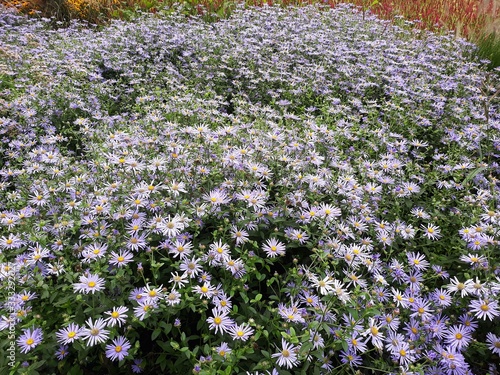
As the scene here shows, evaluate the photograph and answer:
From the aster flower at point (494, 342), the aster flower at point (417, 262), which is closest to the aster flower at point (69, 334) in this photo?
the aster flower at point (417, 262)

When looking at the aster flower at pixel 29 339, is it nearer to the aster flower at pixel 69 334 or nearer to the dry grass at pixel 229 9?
the aster flower at pixel 69 334

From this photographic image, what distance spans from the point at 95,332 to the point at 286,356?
0.71 meters

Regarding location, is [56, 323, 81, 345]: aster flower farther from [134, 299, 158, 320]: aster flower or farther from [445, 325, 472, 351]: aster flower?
[445, 325, 472, 351]: aster flower

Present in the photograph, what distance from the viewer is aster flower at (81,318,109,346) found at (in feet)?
4.77

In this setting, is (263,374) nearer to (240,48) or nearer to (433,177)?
(433,177)

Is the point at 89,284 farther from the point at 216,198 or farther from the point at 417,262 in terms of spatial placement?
the point at 417,262

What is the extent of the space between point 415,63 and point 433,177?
2.29 metres

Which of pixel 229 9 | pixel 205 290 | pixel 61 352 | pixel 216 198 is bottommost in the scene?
pixel 61 352

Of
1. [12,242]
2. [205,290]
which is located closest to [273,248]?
[205,290]

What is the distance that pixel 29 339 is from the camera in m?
1.49

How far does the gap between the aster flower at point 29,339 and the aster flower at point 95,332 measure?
0.17 metres

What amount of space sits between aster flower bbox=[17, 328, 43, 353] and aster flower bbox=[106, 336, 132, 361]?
0.87ft

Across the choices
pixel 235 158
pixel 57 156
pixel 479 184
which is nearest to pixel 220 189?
pixel 235 158

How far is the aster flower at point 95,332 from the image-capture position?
1455 mm
